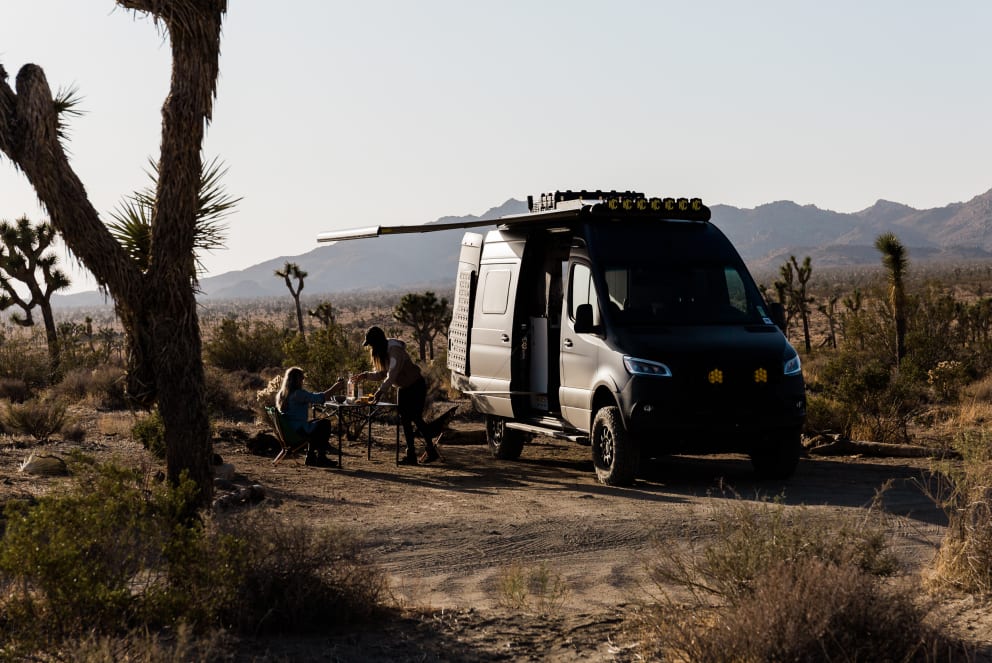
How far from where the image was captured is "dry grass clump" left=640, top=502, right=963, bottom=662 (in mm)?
4957

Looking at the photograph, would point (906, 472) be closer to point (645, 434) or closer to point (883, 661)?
point (645, 434)

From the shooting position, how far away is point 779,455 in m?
11.5

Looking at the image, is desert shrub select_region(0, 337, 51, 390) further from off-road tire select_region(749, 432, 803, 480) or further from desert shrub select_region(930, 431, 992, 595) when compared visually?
desert shrub select_region(930, 431, 992, 595)

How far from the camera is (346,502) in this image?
10.6m

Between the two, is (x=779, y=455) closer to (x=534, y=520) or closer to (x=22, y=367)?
(x=534, y=520)

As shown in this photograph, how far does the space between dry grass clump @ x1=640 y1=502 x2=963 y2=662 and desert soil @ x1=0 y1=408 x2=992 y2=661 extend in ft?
1.39

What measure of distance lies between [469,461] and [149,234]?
5932 millimetres

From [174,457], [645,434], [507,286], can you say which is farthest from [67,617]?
[507,286]

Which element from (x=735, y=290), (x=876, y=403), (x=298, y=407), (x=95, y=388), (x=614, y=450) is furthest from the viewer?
(x=95, y=388)

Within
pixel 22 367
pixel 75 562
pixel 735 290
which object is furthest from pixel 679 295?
pixel 22 367

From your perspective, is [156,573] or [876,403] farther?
[876,403]

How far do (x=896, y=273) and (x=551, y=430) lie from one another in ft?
37.3

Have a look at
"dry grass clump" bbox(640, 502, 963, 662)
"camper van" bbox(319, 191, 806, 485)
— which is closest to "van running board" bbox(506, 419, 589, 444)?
"camper van" bbox(319, 191, 806, 485)

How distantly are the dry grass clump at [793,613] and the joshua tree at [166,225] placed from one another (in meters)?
4.41
